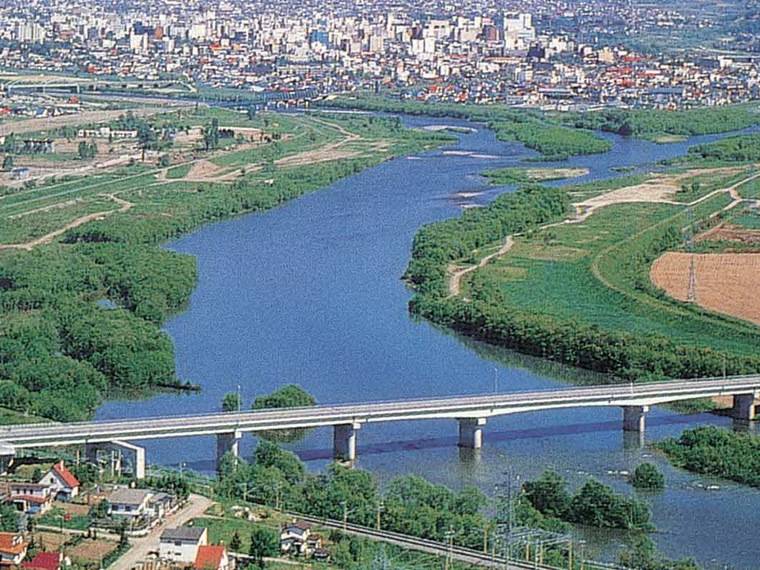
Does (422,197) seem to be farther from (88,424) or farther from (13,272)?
(88,424)

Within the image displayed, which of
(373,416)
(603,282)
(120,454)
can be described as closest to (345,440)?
(373,416)

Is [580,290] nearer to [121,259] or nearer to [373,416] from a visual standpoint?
[121,259]

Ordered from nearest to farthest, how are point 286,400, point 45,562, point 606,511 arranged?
point 45,562 < point 606,511 < point 286,400

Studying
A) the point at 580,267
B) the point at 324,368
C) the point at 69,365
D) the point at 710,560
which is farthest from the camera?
the point at 580,267

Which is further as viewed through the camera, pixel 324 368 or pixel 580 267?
pixel 580 267

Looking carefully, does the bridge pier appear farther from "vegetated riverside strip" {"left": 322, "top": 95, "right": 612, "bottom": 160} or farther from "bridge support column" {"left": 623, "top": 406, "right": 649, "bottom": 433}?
"vegetated riverside strip" {"left": 322, "top": 95, "right": 612, "bottom": 160}

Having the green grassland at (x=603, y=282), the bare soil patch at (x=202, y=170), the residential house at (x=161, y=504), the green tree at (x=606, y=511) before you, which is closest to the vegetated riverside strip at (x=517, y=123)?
the bare soil patch at (x=202, y=170)

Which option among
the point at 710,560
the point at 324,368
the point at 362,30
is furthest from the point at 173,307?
the point at 362,30
